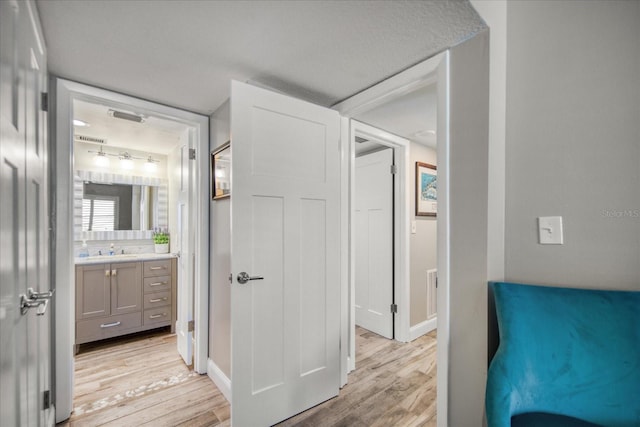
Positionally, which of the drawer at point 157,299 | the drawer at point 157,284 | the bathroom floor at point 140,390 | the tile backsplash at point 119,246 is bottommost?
the bathroom floor at point 140,390

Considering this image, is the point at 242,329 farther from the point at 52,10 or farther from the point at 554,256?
the point at 52,10

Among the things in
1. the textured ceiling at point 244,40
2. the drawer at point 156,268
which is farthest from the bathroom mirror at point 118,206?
the textured ceiling at point 244,40

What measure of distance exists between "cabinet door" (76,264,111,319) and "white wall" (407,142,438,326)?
10.3 ft

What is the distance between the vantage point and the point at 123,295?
114 inches

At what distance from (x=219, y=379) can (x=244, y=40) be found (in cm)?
226

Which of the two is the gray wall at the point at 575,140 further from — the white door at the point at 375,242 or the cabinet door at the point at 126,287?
the cabinet door at the point at 126,287

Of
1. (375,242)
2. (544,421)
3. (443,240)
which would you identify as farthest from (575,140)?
(375,242)

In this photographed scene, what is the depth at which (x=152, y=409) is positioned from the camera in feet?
6.07

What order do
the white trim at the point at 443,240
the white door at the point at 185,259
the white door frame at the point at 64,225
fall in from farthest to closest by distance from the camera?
the white door at the point at 185,259 < the white door frame at the point at 64,225 < the white trim at the point at 443,240

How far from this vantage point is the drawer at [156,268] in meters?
3.04

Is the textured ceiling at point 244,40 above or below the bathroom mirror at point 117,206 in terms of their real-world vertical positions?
above

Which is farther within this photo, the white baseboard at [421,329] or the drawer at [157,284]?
the drawer at [157,284]

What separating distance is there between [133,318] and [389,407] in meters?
2.68

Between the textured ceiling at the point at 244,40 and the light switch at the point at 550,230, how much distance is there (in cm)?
95
